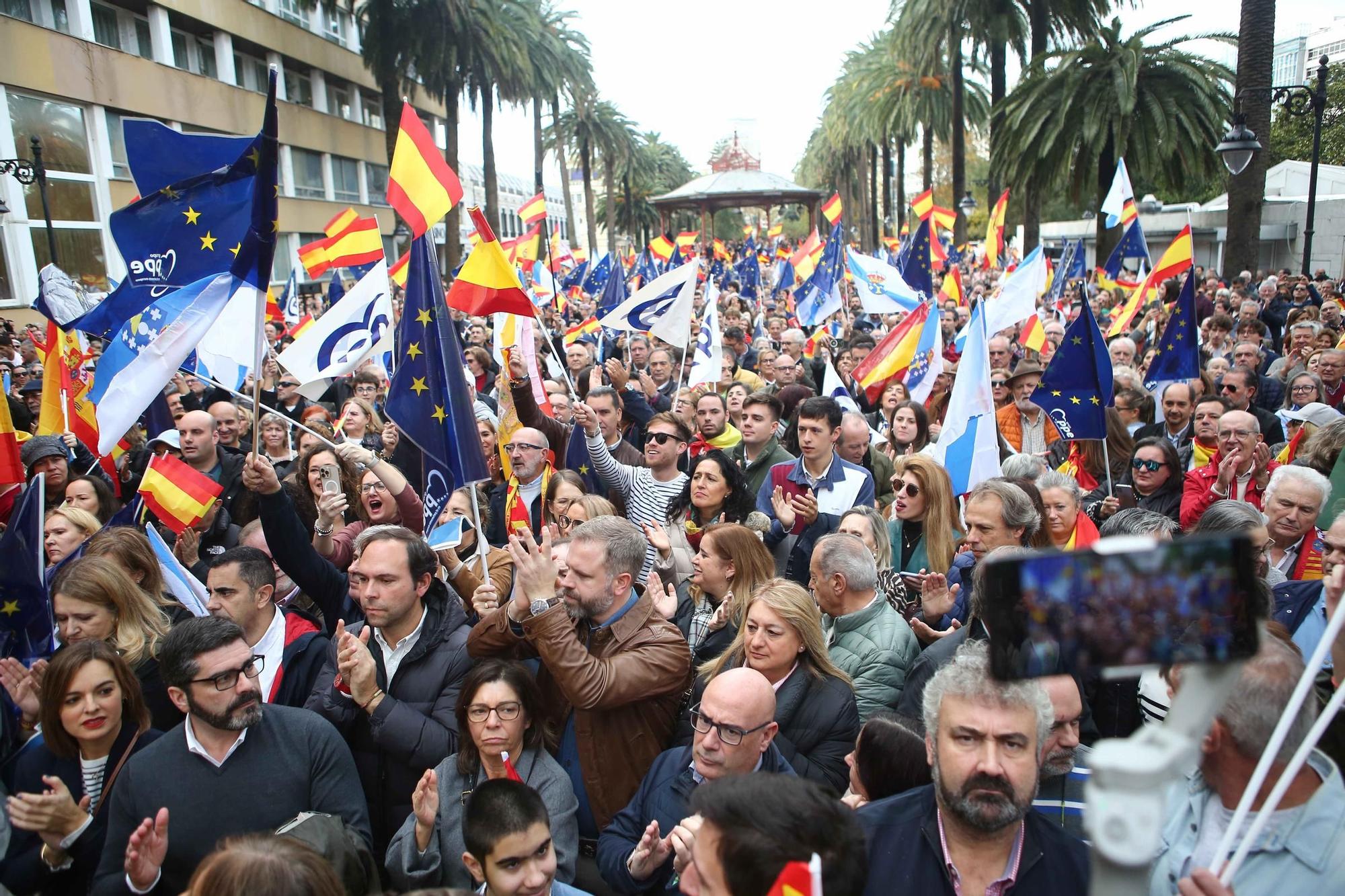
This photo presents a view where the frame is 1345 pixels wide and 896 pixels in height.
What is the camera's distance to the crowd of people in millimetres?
2174

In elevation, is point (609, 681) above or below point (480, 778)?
above

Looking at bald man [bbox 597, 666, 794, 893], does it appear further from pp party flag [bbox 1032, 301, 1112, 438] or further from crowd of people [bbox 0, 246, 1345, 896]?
pp party flag [bbox 1032, 301, 1112, 438]

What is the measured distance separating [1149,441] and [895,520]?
170 cm

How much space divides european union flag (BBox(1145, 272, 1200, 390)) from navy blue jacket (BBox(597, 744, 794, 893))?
5.90 meters

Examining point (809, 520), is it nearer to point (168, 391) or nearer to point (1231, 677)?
point (1231, 677)

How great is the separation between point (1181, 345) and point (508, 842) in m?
6.77

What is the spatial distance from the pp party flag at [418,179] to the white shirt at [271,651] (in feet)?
7.26

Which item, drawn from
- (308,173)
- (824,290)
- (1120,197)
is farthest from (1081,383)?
(308,173)

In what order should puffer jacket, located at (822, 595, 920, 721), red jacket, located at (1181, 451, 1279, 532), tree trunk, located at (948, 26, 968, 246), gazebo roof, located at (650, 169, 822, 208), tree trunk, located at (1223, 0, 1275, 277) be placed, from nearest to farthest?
puffer jacket, located at (822, 595, 920, 721), red jacket, located at (1181, 451, 1279, 532), tree trunk, located at (1223, 0, 1275, 277), tree trunk, located at (948, 26, 968, 246), gazebo roof, located at (650, 169, 822, 208)

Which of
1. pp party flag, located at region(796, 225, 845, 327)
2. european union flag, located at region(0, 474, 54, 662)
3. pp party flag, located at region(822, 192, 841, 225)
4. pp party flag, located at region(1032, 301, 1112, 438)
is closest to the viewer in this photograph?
european union flag, located at region(0, 474, 54, 662)

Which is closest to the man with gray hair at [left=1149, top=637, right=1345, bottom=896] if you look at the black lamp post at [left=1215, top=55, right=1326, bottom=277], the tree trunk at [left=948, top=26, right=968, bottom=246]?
the black lamp post at [left=1215, top=55, right=1326, bottom=277]

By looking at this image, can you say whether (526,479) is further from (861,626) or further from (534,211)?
(534,211)

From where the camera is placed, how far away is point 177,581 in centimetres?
433

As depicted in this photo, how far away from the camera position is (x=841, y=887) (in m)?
1.99
